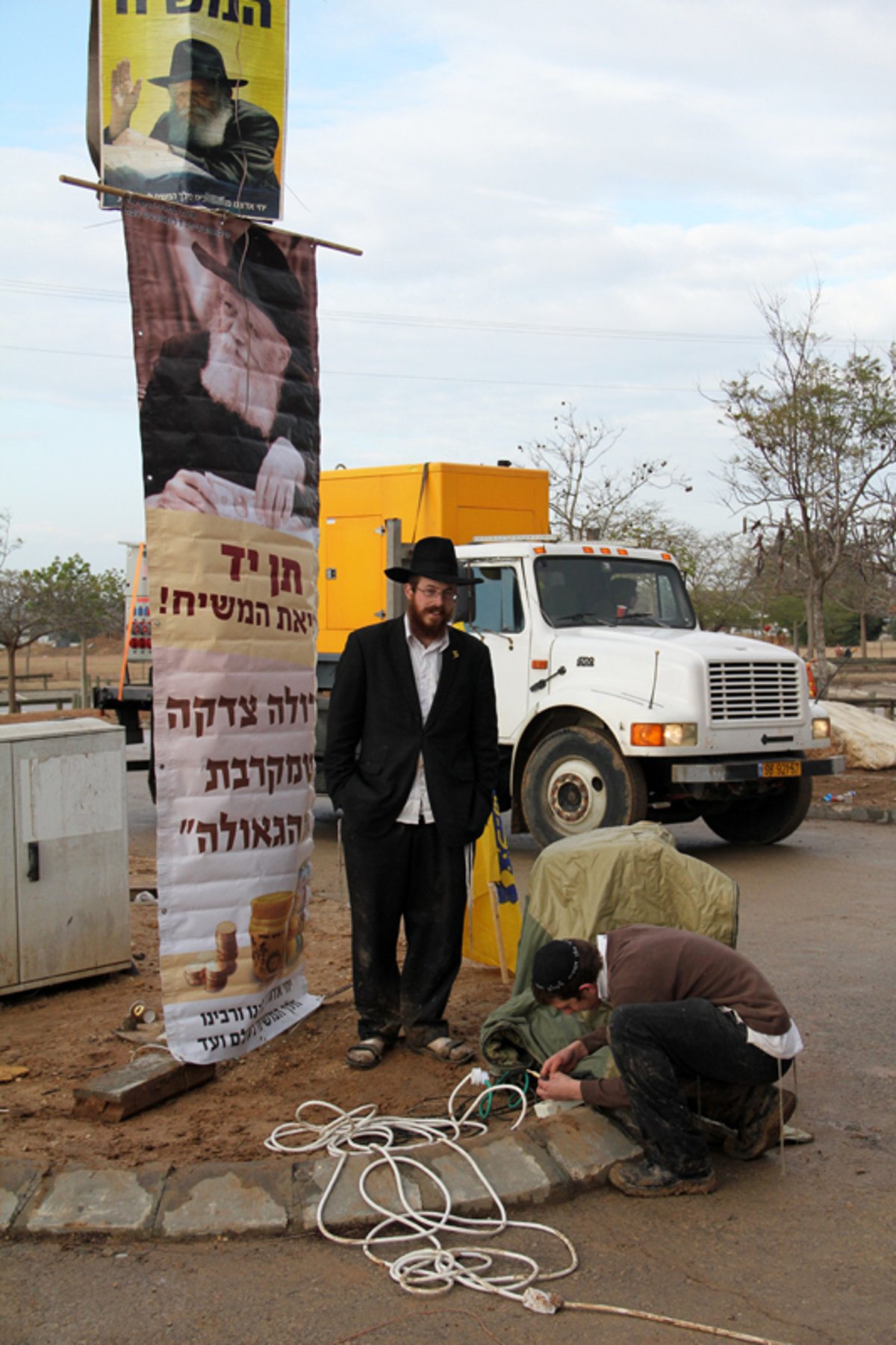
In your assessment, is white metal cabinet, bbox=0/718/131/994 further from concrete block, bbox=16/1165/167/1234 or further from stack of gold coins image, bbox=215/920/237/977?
concrete block, bbox=16/1165/167/1234

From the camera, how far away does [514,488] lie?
1254 cm

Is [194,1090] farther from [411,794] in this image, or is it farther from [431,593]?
[431,593]

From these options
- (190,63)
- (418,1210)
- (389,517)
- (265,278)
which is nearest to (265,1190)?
(418,1210)

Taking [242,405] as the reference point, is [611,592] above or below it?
below

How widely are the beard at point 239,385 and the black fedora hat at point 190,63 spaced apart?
104cm

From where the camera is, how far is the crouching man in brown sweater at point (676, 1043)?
13.6 ft

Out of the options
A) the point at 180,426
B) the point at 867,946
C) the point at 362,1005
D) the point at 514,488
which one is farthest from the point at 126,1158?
the point at 514,488

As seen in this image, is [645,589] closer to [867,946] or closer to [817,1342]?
[867,946]

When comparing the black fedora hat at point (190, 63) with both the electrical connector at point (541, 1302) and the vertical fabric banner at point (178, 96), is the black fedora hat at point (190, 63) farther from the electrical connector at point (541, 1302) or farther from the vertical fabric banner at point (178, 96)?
the electrical connector at point (541, 1302)

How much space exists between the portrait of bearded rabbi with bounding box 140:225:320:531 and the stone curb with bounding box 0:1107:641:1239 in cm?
248

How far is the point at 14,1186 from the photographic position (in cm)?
398

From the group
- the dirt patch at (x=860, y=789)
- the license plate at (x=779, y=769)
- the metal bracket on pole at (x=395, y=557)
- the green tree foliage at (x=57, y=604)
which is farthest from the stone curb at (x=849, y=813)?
the green tree foliage at (x=57, y=604)

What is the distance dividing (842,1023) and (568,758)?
4.77 meters

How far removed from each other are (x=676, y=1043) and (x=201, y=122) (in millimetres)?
4054
